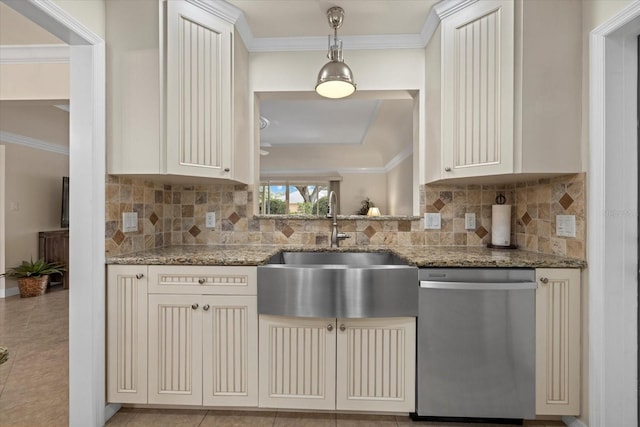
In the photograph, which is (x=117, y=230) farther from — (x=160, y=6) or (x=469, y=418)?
(x=469, y=418)

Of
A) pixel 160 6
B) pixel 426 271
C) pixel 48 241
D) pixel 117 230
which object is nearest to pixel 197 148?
pixel 117 230

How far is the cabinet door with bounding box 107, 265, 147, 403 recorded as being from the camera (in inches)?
66.7

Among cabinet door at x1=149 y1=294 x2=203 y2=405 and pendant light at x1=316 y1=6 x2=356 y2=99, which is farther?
pendant light at x1=316 y1=6 x2=356 y2=99

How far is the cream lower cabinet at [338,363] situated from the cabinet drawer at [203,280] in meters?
0.21

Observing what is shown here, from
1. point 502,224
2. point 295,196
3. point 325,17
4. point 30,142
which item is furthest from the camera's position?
point 295,196

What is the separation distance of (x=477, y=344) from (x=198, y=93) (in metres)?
1.99

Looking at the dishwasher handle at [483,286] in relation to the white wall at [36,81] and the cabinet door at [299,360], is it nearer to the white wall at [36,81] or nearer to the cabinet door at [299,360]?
the cabinet door at [299,360]

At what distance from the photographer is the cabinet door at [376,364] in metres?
1.65

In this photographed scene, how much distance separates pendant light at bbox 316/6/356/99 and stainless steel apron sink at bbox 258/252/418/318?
3.61ft

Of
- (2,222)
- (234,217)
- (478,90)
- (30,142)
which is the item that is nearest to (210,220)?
(234,217)

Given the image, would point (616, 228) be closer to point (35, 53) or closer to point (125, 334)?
point (125, 334)

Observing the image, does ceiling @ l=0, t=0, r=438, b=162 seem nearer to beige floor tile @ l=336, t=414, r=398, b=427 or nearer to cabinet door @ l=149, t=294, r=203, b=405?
cabinet door @ l=149, t=294, r=203, b=405

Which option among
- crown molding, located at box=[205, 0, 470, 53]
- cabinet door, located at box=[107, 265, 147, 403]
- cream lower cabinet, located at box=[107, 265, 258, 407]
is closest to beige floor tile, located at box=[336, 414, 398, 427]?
cream lower cabinet, located at box=[107, 265, 258, 407]

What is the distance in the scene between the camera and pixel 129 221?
190 cm
